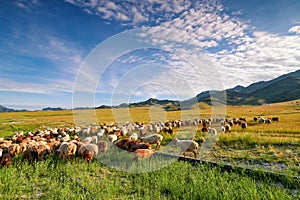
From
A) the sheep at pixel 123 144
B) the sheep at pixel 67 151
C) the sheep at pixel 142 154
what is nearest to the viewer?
the sheep at pixel 142 154

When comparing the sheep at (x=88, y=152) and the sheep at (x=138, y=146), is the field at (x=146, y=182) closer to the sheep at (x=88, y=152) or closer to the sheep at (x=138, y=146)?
the sheep at (x=88, y=152)

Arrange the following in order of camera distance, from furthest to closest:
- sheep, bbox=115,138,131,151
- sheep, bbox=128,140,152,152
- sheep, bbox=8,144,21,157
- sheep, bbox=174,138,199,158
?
sheep, bbox=115,138,131,151
sheep, bbox=8,144,21,157
sheep, bbox=128,140,152,152
sheep, bbox=174,138,199,158

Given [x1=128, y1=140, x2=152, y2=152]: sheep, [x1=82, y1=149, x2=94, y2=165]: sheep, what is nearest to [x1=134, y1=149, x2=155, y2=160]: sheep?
[x1=128, y1=140, x2=152, y2=152]: sheep

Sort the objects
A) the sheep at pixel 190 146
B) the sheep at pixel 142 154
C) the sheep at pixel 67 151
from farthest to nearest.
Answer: the sheep at pixel 190 146 → the sheep at pixel 67 151 → the sheep at pixel 142 154

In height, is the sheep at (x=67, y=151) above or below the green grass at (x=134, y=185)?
above

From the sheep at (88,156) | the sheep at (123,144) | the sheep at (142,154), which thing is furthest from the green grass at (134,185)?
the sheep at (123,144)

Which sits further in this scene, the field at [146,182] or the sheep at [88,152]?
the sheep at [88,152]

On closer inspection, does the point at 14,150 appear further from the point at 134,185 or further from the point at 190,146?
the point at 190,146

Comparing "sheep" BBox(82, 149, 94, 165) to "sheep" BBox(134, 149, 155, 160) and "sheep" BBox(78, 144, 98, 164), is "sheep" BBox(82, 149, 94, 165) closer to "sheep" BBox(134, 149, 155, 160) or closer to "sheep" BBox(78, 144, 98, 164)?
"sheep" BBox(78, 144, 98, 164)

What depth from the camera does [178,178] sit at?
6930mm

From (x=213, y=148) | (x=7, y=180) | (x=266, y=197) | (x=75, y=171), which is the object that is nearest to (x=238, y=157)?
(x=213, y=148)

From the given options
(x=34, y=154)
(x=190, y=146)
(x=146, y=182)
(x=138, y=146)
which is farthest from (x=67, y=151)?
(x=190, y=146)

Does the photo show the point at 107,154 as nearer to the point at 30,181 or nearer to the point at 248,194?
the point at 30,181

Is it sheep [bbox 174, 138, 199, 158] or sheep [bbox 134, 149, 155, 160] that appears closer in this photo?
sheep [bbox 134, 149, 155, 160]
